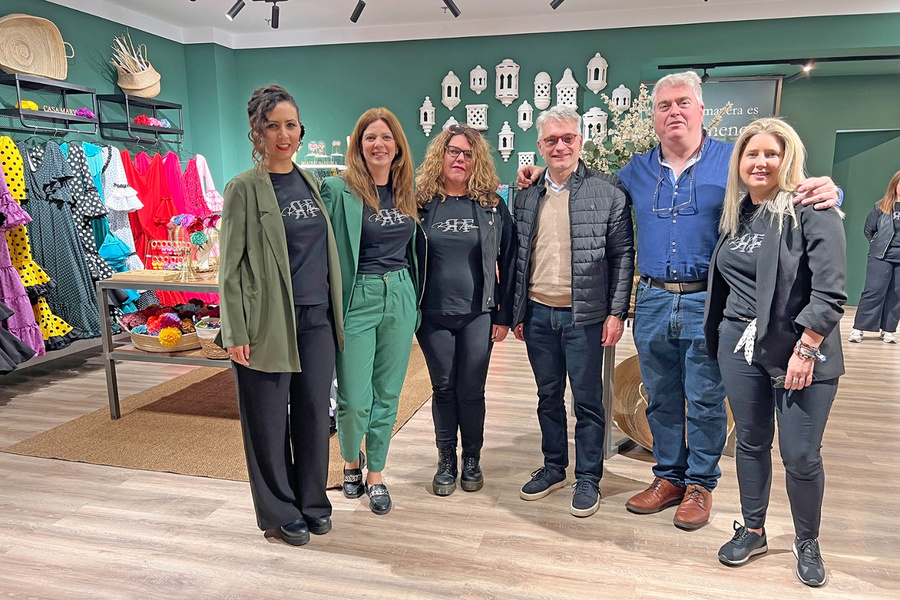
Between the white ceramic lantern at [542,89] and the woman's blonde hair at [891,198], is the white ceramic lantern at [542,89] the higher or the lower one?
the higher one

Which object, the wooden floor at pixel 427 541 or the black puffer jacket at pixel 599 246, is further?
the black puffer jacket at pixel 599 246

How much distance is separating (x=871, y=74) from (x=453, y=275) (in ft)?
22.2

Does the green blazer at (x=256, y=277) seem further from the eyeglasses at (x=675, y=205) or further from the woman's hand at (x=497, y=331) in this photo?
the eyeglasses at (x=675, y=205)

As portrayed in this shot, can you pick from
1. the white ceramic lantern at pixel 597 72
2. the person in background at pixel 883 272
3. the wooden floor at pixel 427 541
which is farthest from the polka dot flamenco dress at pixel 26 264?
the person in background at pixel 883 272

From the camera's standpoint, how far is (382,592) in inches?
76.6

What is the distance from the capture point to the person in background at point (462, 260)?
2.34 m

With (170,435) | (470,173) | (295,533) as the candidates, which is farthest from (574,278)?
(170,435)

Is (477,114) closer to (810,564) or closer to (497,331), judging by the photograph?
(497,331)

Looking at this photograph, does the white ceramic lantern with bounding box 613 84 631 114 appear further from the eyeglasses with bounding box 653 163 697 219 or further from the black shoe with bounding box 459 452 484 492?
the black shoe with bounding box 459 452 484 492

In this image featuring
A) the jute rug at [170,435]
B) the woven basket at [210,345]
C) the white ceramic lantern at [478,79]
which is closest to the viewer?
the jute rug at [170,435]

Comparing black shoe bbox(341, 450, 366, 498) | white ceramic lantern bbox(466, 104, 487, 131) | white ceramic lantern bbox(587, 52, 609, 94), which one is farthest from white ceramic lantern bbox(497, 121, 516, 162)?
black shoe bbox(341, 450, 366, 498)

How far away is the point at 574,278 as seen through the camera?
89.0 inches

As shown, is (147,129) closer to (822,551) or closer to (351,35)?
(351,35)

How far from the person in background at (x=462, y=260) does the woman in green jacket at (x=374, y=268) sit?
0.27 feet
